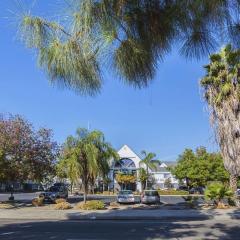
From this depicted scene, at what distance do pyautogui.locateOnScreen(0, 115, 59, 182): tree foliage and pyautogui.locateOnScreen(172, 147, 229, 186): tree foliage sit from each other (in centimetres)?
3445

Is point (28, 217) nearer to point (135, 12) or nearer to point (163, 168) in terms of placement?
point (135, 12)

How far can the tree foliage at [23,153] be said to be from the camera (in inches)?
1467

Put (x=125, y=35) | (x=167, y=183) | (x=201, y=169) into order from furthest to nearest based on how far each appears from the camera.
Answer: (x=167, y=183)
(x=201, y=169)
(x=125, y=35)

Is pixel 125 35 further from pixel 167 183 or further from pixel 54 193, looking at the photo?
pixel 167 183

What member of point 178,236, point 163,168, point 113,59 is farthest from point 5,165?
point 163,168

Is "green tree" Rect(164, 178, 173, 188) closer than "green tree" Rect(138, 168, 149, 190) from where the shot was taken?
No

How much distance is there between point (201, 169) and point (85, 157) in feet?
111

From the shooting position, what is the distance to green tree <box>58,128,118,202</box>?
129ft

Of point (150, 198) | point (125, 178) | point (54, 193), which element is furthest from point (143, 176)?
point (150, 198)

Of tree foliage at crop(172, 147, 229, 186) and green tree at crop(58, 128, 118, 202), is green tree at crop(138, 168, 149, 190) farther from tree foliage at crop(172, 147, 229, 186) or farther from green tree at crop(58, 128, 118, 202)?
green tree at crop(58, 128, 118, 202)

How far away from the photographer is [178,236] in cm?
1641

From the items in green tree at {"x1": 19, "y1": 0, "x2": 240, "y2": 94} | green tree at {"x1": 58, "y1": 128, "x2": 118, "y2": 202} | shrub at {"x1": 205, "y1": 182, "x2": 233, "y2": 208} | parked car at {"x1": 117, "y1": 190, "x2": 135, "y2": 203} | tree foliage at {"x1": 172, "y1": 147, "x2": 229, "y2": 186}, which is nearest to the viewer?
green tree at {"x1": 19, "y1": 0, "x2": 240, "y2": 94}

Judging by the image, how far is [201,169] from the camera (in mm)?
70125

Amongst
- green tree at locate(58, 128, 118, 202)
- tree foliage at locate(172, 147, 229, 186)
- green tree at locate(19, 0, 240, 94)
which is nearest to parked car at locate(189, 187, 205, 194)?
tree foliage at locate(172, 147, 229, 186)
